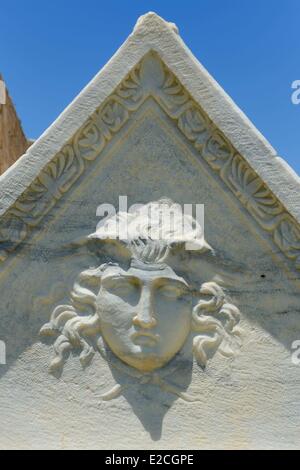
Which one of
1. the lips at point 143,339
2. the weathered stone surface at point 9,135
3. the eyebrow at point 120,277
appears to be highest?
the weathered stone surface at point 9,135

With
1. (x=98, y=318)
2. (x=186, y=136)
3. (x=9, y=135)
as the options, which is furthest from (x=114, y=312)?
(x=9, y=135)

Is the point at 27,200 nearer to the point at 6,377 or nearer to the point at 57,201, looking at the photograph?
the point at 57,201

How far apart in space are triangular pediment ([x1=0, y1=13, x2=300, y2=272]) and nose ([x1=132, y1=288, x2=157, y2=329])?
75 cm

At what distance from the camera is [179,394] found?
11.4ft

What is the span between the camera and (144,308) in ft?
11.2

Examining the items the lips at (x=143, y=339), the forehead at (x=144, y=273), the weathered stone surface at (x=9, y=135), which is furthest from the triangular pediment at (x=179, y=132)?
the weathered stone surface at (x=9, y=135)

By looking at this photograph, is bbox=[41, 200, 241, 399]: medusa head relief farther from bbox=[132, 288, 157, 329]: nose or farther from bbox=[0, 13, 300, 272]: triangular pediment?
bbox=[0, 13, 300, 272]: triangular pediment

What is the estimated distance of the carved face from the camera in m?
3.44

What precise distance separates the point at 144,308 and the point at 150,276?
0.60 ft

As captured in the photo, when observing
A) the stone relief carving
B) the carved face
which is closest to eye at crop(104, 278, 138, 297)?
the carved face

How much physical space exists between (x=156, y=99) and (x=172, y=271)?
3.38 feet

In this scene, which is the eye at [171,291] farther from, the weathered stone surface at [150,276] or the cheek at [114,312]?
the cheek at [114,312]

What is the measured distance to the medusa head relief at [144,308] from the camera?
3.46m

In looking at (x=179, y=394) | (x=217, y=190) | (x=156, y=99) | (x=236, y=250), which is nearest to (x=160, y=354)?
(x=179, y=394)
